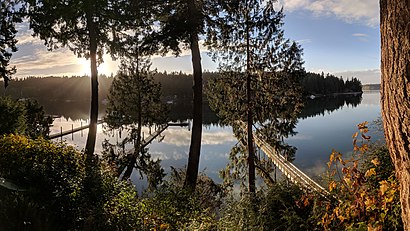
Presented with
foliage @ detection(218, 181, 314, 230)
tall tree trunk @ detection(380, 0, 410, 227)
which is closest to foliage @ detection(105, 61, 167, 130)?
foliage @ detection(218, 181, 314, 230)

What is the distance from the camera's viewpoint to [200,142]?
9320mm

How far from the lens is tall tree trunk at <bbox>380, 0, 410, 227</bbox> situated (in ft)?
5.89

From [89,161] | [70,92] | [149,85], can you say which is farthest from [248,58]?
[70,92]

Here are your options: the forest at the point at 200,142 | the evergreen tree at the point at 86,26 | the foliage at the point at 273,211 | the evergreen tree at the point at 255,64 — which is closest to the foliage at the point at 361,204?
the forest at the point at 200,142

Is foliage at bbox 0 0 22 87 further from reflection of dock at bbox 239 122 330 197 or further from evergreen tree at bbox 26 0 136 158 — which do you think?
reflection of dock at bbox 239 122 330 197

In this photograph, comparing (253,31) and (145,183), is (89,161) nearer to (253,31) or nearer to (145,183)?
(253,31)

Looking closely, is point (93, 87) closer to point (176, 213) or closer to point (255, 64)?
point (255, 64)

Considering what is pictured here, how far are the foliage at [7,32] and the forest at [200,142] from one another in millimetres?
40

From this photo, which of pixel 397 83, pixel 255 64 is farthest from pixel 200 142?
pixel 397 83

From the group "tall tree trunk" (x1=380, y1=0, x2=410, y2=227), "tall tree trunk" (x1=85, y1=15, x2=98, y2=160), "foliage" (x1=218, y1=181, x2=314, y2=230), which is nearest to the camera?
"tall tree trunk" (x1=380, y1=0, x2=410, y2=227)

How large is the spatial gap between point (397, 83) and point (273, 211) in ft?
6.34

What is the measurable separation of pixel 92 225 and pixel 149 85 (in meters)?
16.8

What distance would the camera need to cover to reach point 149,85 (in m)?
20.4

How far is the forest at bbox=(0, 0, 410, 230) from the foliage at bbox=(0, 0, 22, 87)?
4 centimetres
